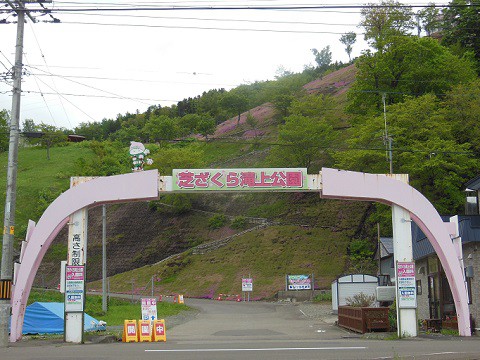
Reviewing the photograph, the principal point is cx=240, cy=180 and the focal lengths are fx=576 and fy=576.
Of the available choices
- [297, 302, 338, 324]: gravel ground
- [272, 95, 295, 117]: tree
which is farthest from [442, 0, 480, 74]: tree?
[297, 302, 338, 324]: gravel ground

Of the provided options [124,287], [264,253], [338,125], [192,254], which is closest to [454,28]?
[338,125]

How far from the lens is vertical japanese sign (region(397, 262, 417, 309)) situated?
19.7 m

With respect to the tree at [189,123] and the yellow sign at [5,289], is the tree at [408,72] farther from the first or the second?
the tree at [189,123]

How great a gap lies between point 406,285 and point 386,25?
43.1 m

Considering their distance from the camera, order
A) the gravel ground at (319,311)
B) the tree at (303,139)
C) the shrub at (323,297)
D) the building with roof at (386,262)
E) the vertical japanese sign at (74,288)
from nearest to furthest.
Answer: the vertical japanese sign at (74,288) < the gravel ground at (319,311) < the building with roof at (386,262) < the shrub at (323,297) < the tree at (303,139)

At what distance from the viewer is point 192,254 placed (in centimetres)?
6009

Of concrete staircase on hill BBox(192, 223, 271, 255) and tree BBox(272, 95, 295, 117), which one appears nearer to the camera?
concrete staircase on hill BBox(192, 223, 271, 255)

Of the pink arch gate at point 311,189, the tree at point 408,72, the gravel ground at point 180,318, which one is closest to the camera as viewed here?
the pink arch gate at point 311,189

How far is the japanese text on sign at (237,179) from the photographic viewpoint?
65.7 ft

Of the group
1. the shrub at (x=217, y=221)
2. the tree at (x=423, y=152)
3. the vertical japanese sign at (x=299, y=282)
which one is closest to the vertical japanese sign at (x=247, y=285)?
the vertical japanese sign at (x=299, y=282)

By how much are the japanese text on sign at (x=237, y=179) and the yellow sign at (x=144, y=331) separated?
4.87 m

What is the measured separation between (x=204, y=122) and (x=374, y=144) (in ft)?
171

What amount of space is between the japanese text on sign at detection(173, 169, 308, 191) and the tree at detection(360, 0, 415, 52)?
38.6 metres

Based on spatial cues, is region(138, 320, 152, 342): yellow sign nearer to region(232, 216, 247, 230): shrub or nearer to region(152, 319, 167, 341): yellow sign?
region(152, 319, 167, 341): yellow sign
